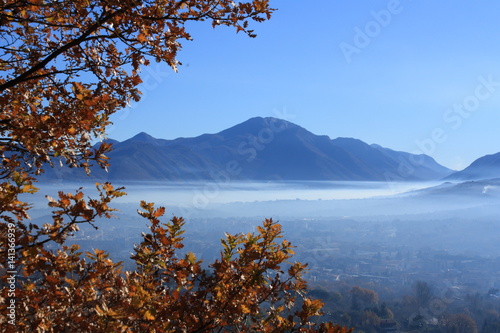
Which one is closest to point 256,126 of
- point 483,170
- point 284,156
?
point 284,156

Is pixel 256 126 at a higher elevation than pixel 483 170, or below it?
higher

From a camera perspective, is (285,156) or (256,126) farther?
(285,156)

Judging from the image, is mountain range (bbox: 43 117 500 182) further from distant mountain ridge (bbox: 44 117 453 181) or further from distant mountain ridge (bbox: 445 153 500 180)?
distant mountain ridge (bbox: 445 153 500 180)

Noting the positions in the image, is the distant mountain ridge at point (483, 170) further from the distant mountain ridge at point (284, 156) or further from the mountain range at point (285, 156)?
the distant mountain ridge at point (284, 156)

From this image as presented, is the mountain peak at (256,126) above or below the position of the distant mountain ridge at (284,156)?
above

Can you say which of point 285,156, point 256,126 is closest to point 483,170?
point 285,156

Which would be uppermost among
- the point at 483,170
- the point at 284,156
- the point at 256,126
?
the point at 256,126

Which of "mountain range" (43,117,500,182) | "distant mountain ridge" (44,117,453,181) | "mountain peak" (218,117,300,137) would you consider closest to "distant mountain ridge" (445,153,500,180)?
"mountain range" (43,117,500,182)

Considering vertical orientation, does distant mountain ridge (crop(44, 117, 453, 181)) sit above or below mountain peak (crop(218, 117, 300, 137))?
below

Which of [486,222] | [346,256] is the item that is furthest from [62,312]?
[486,222]

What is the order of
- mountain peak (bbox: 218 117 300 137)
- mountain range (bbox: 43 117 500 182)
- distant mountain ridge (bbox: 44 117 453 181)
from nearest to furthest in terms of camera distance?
mountain range (bbox: 43 117 500 182), distant mountain ridge (bbox: 44 117 453 181), mountain peak (bbox: 218 117 300 137)

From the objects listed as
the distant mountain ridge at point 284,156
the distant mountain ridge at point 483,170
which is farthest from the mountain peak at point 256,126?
the distant mountain ridge at point 483,170

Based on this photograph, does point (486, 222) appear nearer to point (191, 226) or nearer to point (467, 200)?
point (467, 200)

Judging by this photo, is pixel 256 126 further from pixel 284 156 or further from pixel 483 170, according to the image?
pixel 483 170
